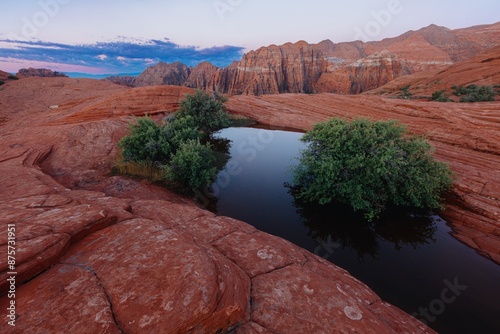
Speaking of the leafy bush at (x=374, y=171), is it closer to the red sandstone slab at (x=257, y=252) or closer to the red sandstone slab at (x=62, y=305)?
the red sandstone slab at (x=257, y=252)

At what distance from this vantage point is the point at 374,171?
381 inches

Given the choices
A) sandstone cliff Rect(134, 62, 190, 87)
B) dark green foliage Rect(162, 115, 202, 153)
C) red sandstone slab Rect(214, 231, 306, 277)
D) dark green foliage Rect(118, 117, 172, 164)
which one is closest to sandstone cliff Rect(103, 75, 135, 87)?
sandstone cliff Rect(134, 62, 190, 87)

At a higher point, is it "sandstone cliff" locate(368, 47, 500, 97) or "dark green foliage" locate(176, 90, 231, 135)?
"sandstone cliff" locate(368, 47, 500, 97)

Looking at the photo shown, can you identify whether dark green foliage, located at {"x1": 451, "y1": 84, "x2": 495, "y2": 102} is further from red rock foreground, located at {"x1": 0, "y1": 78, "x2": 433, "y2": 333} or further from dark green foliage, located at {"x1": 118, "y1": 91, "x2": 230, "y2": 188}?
red rock foreground, located at {"x1": 0, "y1": 78, "x2": 433, "y2": 333}

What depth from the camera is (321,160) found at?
10.8m

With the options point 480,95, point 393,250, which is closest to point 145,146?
point 393,250

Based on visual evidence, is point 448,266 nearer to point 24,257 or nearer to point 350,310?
point 350,310

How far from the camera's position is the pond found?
20.7 ft

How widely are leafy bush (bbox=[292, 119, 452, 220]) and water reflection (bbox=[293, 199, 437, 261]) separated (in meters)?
0.47

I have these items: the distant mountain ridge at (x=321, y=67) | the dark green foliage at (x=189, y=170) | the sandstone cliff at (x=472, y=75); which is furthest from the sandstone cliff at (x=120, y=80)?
the sandstone cliff at (x=472, y=75)

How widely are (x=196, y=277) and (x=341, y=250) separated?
21.5ft

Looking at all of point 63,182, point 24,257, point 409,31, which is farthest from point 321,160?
point 409,31

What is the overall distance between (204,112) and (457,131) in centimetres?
2065

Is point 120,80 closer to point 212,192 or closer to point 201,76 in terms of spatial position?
point 201,76
